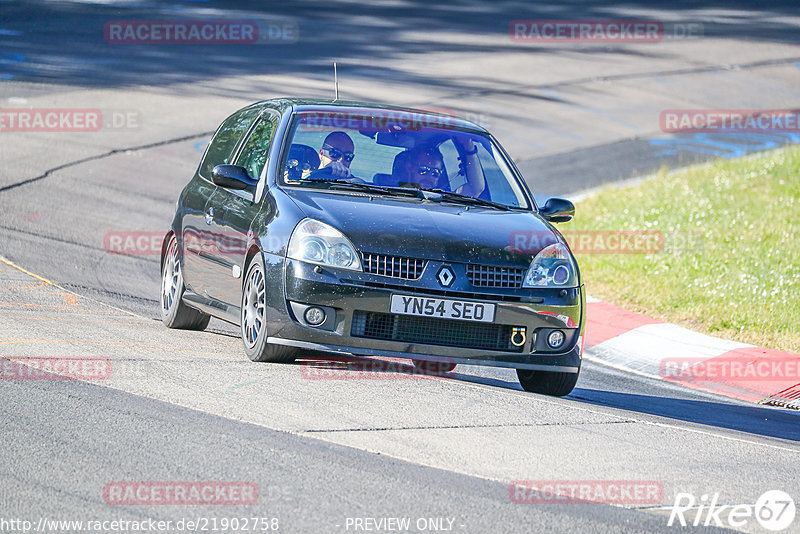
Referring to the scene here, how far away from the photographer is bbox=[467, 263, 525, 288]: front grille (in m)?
7.26

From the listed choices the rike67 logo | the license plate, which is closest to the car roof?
the license plate

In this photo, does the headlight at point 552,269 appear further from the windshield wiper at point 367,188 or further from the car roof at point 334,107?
the car roof at point 334,107

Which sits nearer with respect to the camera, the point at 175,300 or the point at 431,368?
the point at 431,368

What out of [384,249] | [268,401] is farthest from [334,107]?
[268,401]

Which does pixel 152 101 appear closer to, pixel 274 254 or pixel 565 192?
pixel 565 192

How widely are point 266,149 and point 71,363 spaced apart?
2.04 metres

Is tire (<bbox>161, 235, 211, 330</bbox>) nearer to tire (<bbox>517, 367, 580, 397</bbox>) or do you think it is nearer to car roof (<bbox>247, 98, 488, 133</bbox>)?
car roof (<bbox>247, 98, 488, 133</bbox>)

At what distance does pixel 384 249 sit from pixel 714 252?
25.7 feet

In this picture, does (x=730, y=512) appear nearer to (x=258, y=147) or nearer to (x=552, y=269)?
(x=552, y=269)

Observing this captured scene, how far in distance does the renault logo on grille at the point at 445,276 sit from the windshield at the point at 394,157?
103 cm

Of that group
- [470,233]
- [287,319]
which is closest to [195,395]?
[287,319]

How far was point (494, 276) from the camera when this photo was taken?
288 inches

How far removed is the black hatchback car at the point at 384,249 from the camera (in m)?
7.16

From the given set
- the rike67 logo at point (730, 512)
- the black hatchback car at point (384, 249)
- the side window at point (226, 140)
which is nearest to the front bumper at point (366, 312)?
the black hatchback car at point (384, 249)
